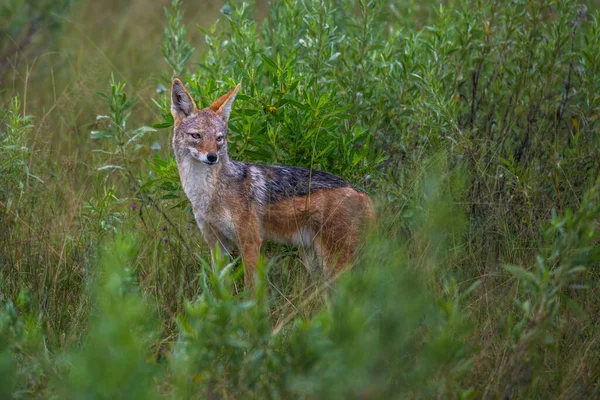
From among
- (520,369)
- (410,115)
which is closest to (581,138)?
(410,115)

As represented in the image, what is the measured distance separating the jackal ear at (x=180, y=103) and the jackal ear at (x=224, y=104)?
186mm

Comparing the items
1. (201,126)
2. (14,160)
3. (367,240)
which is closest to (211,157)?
(201,126)

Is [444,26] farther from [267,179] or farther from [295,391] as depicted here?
[295,391]

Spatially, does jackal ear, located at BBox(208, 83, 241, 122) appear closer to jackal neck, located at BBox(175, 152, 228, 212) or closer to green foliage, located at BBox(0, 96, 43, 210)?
jackal neck, located at BBox(175, 152, 228, 212)

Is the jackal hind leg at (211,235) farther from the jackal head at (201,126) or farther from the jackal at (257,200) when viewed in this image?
the jackal head at (201,126)

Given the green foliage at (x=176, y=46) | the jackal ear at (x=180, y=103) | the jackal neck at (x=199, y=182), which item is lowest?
the jackal neck at (x=199, y=182)

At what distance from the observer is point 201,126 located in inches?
209

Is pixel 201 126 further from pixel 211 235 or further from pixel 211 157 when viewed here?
pixel 211 235

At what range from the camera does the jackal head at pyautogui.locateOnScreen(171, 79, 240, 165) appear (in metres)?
5.29

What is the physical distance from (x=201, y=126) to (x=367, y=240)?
1.49 meters

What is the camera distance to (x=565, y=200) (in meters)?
5.70

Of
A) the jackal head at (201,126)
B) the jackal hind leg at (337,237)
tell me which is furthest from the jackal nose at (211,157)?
the jackal hind leg at (337,237)

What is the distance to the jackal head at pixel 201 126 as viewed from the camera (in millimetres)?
5289

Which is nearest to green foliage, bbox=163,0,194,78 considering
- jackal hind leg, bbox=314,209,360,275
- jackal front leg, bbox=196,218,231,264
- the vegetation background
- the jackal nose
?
the vegetation background
